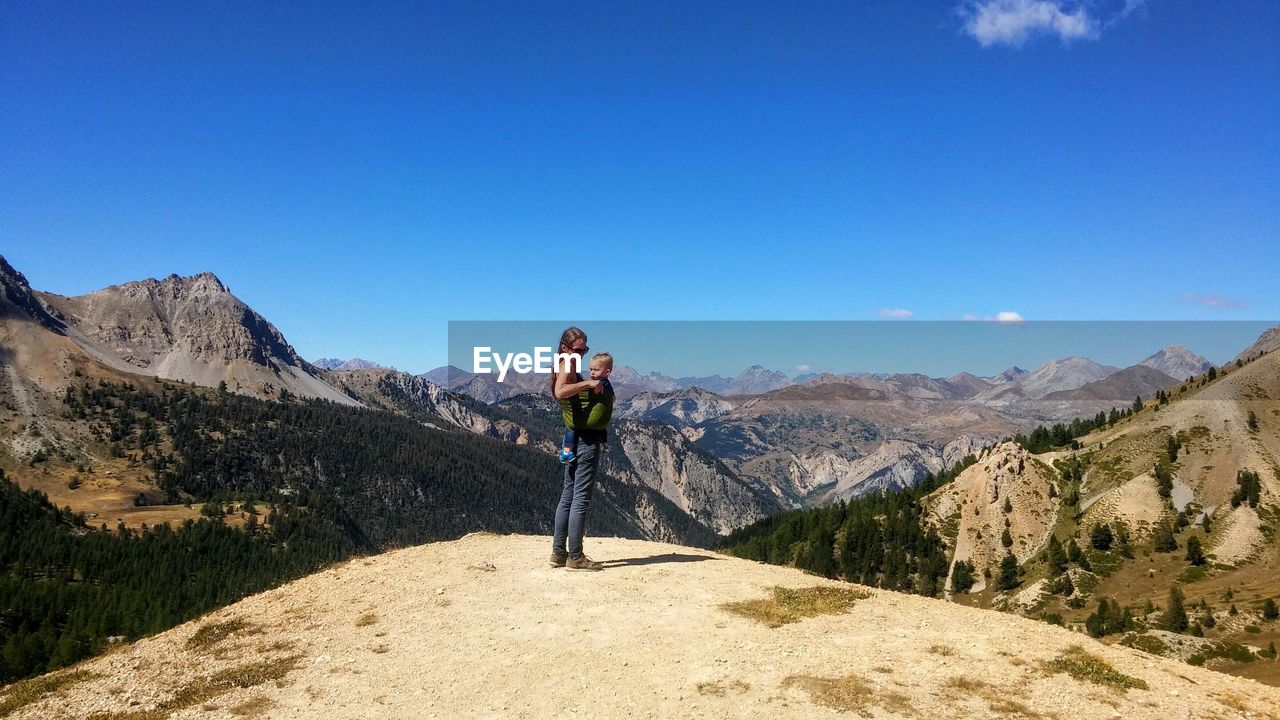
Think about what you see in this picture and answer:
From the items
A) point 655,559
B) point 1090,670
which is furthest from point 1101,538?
point 1090,670

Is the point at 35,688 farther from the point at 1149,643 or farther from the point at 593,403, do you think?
the point at 1149,643

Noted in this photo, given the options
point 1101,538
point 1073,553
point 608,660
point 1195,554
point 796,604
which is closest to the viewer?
point 608,660

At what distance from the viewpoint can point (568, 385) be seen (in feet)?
63.0

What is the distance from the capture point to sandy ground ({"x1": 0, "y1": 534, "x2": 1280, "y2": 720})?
12484mm

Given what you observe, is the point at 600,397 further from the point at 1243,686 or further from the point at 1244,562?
the point at 1244,562

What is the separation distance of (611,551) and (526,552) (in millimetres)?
3155

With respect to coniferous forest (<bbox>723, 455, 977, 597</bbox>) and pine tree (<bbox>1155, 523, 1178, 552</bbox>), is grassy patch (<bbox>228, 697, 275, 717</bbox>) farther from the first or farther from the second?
pine tree (<bbox>1155, 523, 1178, 552</bbox>)

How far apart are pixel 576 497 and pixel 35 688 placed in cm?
1264

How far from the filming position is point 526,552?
24938 millimetres

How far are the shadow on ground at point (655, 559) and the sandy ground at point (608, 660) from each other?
6.55 ft

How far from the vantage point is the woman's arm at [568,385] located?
62.4ft

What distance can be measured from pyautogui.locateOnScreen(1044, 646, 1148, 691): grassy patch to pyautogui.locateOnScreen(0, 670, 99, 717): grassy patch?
67.3ft

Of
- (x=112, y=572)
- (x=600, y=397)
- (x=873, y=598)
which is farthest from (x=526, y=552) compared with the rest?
(x=112, y=572)

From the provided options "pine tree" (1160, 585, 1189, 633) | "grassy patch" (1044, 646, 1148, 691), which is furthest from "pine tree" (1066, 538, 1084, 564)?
"grassy patch" (1044, 646, 1148, 691)
